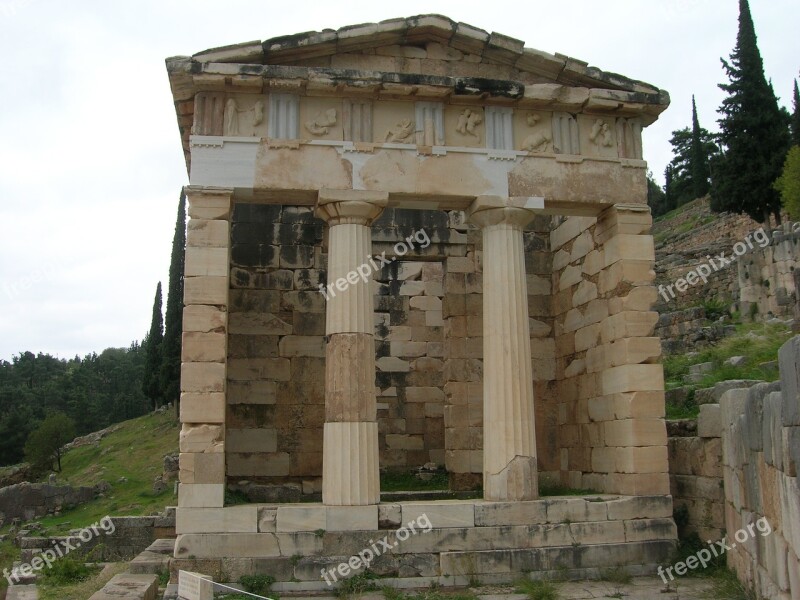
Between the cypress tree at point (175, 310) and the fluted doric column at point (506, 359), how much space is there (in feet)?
83.9

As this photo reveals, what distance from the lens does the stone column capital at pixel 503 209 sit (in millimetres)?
13071

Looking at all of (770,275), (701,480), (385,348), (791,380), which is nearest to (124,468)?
(385,348)

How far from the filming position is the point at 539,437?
1559 cm

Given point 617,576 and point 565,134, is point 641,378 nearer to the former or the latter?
point 617,576

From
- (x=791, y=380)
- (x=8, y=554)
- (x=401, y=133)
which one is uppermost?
(x=401, y=133)

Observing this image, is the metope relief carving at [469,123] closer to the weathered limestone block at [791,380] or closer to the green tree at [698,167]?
the weathered limestone block at [791,380]

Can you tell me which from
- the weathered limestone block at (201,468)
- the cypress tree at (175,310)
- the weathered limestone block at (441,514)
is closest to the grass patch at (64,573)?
the weathered limestone block at (201,468)

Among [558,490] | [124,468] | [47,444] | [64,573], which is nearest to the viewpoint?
[64,573]

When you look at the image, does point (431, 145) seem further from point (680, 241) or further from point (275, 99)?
point (680, 241)

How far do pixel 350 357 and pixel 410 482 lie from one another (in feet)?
16.0

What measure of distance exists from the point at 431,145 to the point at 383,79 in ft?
4.27

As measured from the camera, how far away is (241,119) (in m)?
12.8

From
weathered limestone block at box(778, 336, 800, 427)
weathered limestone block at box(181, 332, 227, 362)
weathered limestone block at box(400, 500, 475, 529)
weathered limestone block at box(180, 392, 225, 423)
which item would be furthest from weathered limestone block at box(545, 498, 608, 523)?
weathered limestone block at box(778, 336, 800, 427)

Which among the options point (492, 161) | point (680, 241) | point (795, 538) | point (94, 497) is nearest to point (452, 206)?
point (492, 161)
